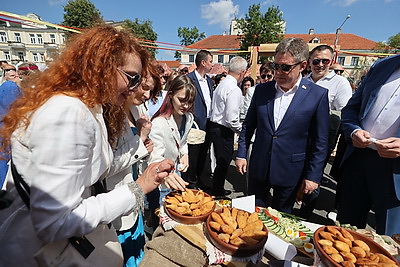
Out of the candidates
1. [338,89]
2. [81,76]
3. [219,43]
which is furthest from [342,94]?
[219,43]

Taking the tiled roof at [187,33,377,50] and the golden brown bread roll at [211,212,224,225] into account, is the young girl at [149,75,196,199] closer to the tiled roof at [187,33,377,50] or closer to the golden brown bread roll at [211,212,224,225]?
the golden brown bread roll at [211,212,224,225]

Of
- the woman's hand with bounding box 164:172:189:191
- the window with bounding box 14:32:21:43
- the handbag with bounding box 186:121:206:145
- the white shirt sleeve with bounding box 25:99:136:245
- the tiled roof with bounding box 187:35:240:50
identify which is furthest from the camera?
the tiled roof with bounding box 187:35:240:50

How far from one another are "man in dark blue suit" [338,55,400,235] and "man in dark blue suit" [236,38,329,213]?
27cm

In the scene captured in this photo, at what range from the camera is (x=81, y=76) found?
3.36ft

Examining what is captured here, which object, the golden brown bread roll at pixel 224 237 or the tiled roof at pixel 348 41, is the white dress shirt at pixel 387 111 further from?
the tiled roof at pixel 348 41

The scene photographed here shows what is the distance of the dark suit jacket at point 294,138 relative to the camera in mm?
2064

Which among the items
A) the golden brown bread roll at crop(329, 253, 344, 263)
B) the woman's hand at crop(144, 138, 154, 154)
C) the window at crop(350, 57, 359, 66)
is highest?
the window at crop(350, 57, 359, 66)

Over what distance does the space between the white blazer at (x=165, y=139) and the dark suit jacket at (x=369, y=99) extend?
176cm

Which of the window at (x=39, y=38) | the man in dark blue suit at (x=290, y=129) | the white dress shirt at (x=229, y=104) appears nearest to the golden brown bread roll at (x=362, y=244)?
the man in dark blue suit at (x=290, y=129)

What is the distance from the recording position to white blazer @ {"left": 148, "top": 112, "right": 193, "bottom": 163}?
2.18 metres

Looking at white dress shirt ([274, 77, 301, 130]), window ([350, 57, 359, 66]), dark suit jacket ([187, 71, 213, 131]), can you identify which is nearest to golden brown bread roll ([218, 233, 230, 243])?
white dress shirt ([274, 77, 301, 130])

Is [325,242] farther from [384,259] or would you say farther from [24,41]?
[24,41]

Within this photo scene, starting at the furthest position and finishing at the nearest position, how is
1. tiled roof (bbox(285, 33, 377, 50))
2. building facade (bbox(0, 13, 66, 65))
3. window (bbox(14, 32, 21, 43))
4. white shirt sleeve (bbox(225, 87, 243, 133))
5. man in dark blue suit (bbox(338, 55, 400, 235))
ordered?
1. window (bbox(14, 32, 21, 43))
2. building facade (bbox(0, 13, 66, 65))
3. tiled roof (bbox(285, 33, 377, 50))
4. white shirt sleeve (bbox(225, 87, 243, 133))
5. man in dark blue suit (bbox(338, 55, 400, 235))

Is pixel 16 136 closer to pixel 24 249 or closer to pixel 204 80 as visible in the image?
pixel 24 249
